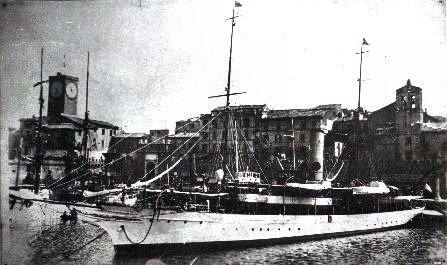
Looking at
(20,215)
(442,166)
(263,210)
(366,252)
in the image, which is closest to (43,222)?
(20,215)

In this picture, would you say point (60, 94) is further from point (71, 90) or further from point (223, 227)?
point (223, 227)

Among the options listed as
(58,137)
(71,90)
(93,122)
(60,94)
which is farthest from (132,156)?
(60,94)

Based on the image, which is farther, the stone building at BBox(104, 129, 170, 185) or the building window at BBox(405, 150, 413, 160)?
the building window at BBox(405, 150, 413, 160)

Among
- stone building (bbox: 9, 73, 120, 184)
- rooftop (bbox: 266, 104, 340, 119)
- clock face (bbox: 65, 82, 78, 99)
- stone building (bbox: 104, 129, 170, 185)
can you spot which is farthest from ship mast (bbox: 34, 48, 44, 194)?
rooftop (bbox: 266, 104, 340, 119)

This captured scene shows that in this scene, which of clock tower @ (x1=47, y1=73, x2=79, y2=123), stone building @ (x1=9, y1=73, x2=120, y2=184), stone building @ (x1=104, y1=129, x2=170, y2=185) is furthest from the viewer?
stone building @ (x1=104, y1=129, x2=170, y2=185)

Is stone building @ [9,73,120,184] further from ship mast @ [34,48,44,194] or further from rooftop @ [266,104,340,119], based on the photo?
rooftop @ [266,104,340,119]

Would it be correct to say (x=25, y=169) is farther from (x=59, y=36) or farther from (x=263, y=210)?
(x=263, y=210)
